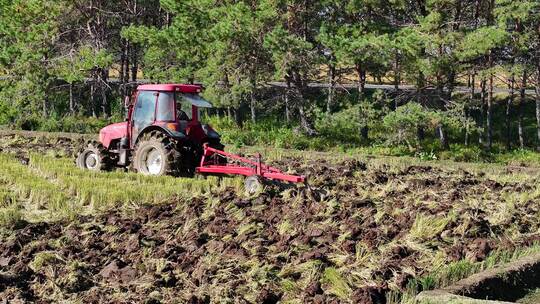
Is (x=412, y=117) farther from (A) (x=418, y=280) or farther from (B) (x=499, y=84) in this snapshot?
(B) (x=499, y=84)

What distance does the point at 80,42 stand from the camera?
24281mm

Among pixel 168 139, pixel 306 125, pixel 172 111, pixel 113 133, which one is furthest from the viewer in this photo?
pixel 306 125

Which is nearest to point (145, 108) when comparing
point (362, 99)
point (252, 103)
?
point (362, 99)

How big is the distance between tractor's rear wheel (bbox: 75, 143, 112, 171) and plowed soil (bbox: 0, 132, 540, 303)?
→ 3.38 m

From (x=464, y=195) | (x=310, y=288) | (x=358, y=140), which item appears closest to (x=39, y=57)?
(x=358, y=140)

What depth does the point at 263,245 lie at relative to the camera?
7266 mm

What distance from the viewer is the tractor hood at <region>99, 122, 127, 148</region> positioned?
13266 millimetres

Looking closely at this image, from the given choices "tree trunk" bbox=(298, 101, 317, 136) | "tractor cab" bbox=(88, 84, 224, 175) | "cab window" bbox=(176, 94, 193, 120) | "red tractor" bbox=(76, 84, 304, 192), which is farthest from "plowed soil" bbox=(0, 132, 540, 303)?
"tree trunk" bbox=(298, 101, 317, 136)

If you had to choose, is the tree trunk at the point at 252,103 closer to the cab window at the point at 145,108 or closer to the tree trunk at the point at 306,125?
the tree trunk at the point at 306,125

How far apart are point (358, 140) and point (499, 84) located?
15579 mm

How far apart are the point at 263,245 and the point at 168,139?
5.21m

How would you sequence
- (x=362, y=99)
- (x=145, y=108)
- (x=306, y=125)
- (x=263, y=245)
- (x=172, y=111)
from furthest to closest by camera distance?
1. (x=306, y=125)
2. (x=362, y=99)
3. (x=145, y=108)
4. (x=172, y=111)
5. (x=263, y=245)

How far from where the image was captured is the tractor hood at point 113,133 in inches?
522

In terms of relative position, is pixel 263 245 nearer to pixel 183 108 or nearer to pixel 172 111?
pixel 172 111
